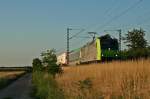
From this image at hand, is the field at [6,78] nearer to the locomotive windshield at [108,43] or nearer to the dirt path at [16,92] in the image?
the dirt path at [16,92]

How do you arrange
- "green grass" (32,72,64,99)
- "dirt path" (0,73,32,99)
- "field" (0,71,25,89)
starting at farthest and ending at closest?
"field" (0,71,25,89) < "dirt path" (0,73,32,99) < "green grass" (32,72,64,99)

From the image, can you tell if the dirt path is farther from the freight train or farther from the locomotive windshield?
the locomotive windshield

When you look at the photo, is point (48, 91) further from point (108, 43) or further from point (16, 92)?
point (108, 43)

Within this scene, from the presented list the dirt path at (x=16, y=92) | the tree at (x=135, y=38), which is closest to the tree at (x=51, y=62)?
the dirt path at (x=16, y=92)

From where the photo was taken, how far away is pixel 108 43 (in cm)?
4316

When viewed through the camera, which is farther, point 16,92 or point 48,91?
point 16,92

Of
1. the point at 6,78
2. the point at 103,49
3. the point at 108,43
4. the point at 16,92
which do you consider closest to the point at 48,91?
the point at 16,92

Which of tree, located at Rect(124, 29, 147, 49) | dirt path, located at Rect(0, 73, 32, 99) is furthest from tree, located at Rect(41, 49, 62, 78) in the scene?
tree, located at Rect(124, 29, 147, 49)

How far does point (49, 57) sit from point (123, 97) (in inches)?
1450

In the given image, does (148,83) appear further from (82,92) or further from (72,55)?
(72,55)

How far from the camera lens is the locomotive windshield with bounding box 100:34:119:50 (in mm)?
42500

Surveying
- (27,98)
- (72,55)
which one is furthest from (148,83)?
(72,55)

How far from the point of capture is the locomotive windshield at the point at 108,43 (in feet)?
139

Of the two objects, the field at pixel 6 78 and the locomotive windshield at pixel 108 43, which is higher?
the locomotive windshield at pixel 108 43
